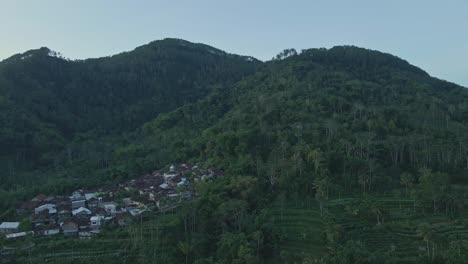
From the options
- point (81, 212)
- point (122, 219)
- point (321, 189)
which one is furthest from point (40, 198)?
point (321, 189)

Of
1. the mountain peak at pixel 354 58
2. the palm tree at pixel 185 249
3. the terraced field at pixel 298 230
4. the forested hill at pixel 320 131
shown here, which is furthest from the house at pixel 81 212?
the mountain peak at pixel 354 58

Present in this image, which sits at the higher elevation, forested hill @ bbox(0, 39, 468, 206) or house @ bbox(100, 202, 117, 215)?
forested hill @ bbox(0, 39, 468, 206)

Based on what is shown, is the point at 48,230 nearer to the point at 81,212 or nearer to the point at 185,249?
the point at 81,212

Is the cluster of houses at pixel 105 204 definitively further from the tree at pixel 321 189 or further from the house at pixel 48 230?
the tree at pixel 321 189

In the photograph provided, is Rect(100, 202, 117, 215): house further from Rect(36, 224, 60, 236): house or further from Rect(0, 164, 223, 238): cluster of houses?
Rect(36, 224, 60, 236): house

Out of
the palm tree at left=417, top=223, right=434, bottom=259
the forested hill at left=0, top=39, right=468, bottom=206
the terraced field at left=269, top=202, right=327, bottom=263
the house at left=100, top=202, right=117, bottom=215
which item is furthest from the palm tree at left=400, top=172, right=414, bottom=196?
the house at left=100, top=202, right=117, bottom=215

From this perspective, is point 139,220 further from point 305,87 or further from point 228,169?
point 305,87
